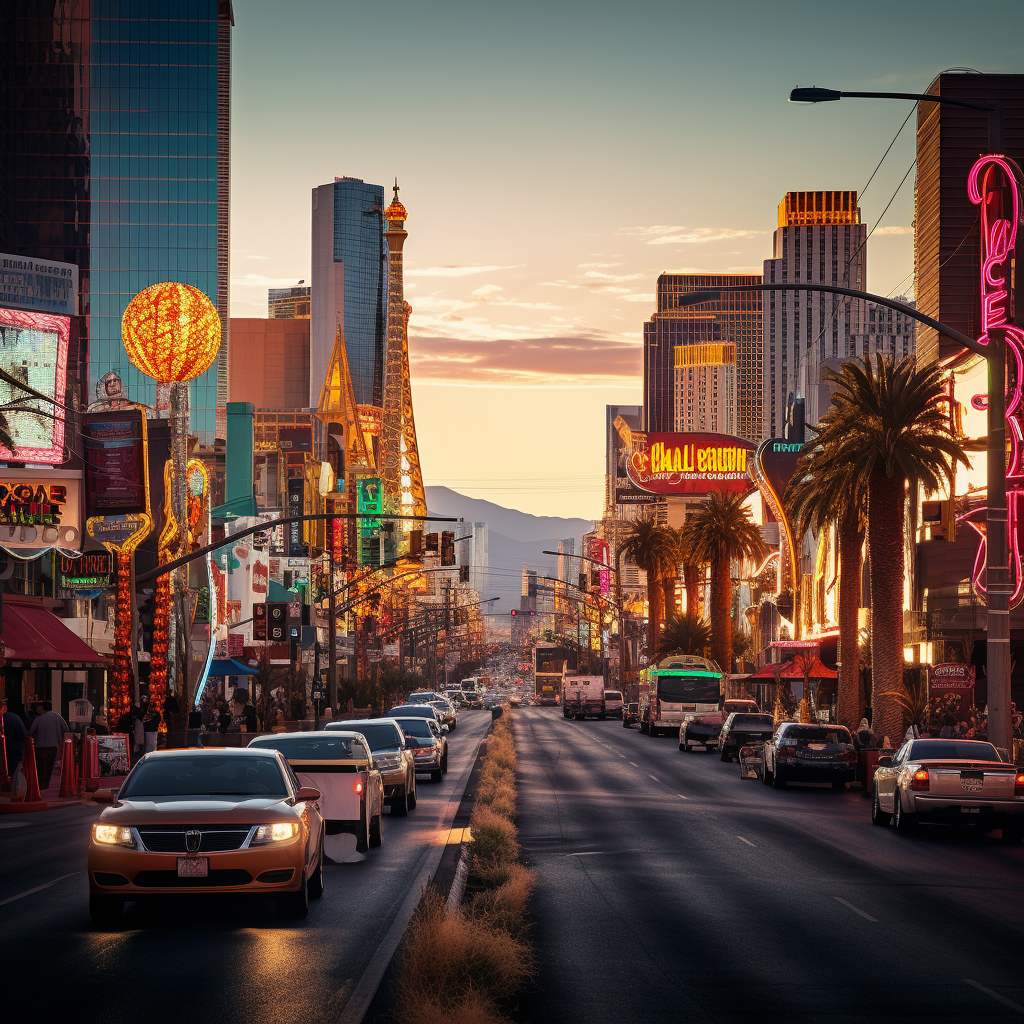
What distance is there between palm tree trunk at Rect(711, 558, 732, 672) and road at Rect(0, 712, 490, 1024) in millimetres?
64062

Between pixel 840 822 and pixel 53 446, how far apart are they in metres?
29.5

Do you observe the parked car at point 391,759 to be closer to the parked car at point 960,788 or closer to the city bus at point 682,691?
the parked car at point 960,788

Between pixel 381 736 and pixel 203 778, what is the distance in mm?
13186

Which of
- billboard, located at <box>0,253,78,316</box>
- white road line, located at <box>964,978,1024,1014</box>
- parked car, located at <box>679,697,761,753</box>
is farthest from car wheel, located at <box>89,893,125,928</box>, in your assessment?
parked car, located at <box>679,697,761,753</box>

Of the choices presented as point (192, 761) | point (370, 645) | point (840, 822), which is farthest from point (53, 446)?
point (370, 645)

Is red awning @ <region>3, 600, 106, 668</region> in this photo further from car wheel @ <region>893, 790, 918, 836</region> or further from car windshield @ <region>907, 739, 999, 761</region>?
car windshield @ <region>907, 739, 999, 761</region>

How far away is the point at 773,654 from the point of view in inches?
3885

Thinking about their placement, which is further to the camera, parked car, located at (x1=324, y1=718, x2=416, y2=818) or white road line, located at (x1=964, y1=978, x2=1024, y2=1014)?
parked car, located at (x1=324, y1=718, x2=416, y2=818)

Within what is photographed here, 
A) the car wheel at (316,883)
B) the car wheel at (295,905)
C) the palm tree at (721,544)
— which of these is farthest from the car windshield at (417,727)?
the palm tree at (721,544)

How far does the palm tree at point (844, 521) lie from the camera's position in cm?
4359

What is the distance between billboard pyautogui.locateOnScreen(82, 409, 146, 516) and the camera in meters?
46.8

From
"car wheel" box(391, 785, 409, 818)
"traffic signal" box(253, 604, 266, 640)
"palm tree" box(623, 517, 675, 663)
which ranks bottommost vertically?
"car wheel" box(391, 785, 409, 818)

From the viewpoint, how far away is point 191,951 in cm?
1277

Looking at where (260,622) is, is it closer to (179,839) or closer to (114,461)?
(114,461)
